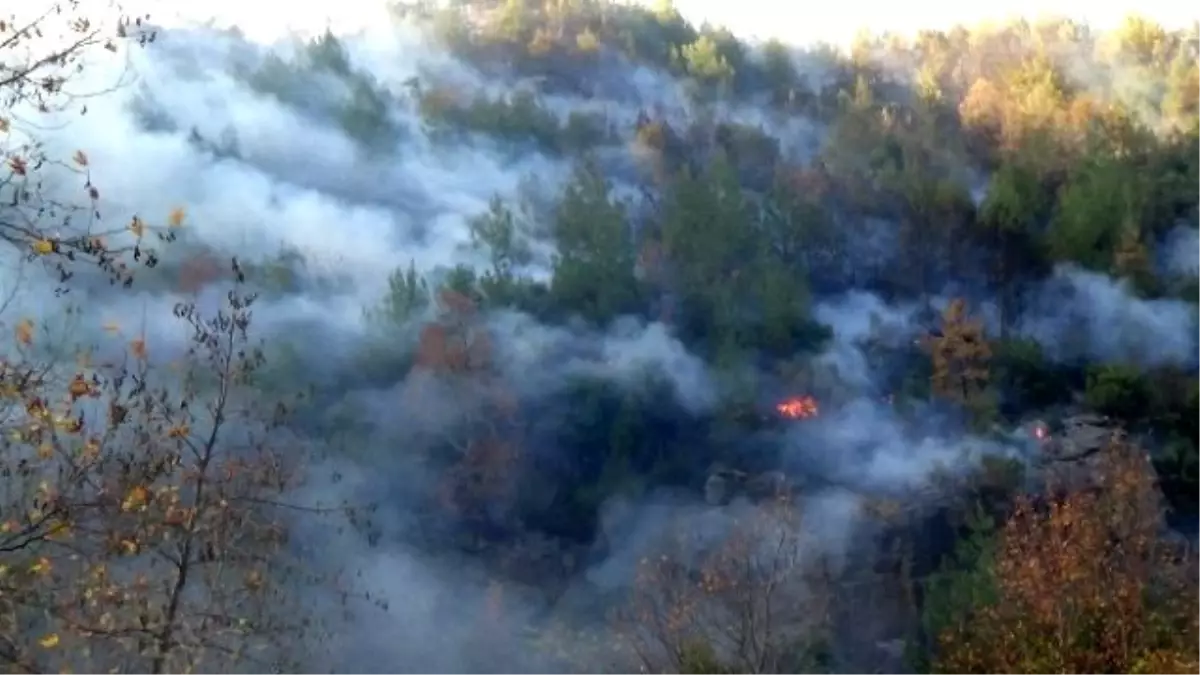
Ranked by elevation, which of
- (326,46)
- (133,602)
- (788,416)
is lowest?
(133,602)

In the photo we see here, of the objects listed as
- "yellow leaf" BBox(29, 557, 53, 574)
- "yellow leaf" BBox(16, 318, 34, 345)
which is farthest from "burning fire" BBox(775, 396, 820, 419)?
"yellow leaf" BBox(29, 557, 53, 574)

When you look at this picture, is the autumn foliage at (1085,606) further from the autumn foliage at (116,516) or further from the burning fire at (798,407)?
the burning fire at (798,407)

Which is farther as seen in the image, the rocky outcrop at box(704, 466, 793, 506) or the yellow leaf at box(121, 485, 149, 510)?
the rocky outcrop at box(704, 466, 793, 506)

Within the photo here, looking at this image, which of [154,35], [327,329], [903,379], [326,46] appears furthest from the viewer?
[326,46]

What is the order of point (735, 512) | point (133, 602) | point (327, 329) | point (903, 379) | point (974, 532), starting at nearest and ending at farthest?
point (133, 602) → point (974, 532) → point (735, 512) → point (327, 329) → point (903, 379)

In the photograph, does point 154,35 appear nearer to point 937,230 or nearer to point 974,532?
point 974,532

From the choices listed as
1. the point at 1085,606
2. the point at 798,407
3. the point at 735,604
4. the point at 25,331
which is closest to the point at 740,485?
the point at 798,407

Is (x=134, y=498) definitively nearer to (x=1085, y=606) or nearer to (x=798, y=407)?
(x=1085, y=606)

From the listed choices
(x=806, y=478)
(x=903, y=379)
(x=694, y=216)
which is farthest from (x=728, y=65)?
(x=806, y=478)

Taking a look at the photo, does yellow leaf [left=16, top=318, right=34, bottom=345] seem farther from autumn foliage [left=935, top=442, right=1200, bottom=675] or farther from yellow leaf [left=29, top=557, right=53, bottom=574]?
autumn foliage [left=935, top=442, right=1200, bottom=675]
